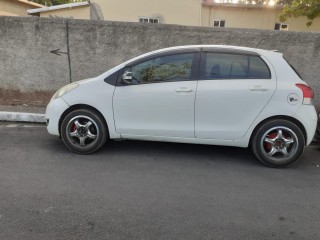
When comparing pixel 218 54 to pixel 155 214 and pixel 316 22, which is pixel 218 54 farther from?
pixel 316 22

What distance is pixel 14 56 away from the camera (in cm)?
746

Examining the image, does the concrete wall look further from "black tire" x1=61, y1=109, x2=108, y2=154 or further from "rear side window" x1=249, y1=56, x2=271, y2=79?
"black tire" x1=61, y1=109, x2=108, y2=154

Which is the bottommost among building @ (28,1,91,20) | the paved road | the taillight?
the paved road

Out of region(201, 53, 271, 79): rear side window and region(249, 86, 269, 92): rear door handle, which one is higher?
region(201, 53, 271, 79): rear side window

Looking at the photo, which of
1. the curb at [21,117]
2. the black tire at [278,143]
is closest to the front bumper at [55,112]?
the curb at [21,117]

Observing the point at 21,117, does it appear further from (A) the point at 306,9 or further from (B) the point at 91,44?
(A) the point at 306,9

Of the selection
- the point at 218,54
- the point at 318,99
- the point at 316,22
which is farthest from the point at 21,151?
the point at 316,22

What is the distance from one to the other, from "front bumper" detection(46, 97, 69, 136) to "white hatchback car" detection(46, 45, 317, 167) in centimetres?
1

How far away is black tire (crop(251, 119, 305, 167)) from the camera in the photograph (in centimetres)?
427

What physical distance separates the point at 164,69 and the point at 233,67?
96 centimetres

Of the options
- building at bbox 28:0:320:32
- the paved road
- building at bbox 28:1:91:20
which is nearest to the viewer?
the paved road

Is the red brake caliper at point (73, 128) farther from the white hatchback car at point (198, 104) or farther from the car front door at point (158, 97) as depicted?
the car front door at point (158, 97)

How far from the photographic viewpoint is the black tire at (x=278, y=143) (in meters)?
4.27

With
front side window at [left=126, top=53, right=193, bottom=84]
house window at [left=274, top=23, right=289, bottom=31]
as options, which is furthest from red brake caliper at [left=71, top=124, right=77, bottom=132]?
house window at [left=274, top=23, right=289, bottom=31]
